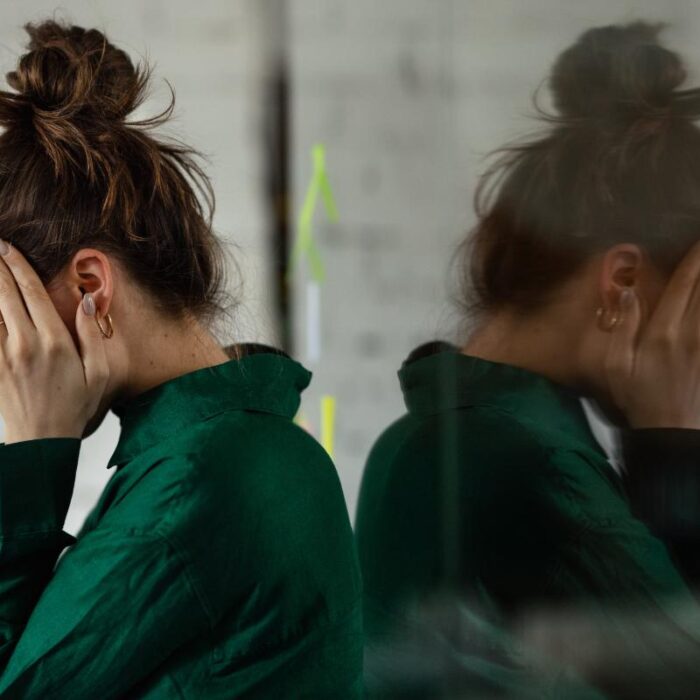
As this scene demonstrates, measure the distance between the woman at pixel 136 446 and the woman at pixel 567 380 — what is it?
0.38ft

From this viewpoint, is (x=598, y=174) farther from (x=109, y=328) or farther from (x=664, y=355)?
(x=109, y=328)

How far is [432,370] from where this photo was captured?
1034 millimetres

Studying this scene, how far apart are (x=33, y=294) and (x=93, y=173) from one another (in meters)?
0.13

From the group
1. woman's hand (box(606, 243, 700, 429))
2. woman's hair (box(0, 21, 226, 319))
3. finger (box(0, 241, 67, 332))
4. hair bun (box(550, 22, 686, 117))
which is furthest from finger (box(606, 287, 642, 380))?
finger (box(0, 241, 67, 332))

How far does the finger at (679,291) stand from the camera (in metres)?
0.87

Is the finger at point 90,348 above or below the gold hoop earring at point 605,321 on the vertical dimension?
below

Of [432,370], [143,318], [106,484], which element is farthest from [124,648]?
[432,370]

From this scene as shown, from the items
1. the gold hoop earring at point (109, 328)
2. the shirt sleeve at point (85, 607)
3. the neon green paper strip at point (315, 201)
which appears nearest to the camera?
the shirt sleeve at point (85, 607)

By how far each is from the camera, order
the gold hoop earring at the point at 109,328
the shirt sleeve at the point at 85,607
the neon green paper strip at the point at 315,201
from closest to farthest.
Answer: the shirt sleeve at the point at 85,607, the gold hoop earring at the point at 109,328, the neon green paper strip at the point at 315,201

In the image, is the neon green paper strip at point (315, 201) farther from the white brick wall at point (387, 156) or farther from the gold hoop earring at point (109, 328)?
the gold hoop earring at point (109, 328)

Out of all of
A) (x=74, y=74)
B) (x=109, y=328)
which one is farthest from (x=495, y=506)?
(x=74, y=74)

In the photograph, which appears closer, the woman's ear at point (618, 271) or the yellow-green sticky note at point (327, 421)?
the woman's ear at point (618, 271)

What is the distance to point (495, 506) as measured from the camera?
1009 millimetres

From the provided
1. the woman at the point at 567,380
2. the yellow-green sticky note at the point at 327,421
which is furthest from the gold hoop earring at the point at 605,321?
the yellow-green sticky note at the point at 327,421
